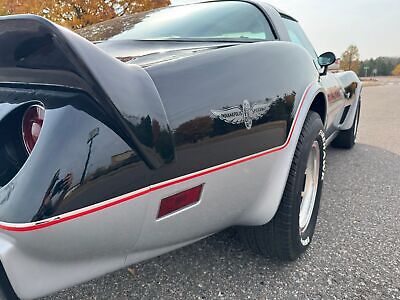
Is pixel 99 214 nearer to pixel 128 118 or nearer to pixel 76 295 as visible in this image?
pixel 128 118

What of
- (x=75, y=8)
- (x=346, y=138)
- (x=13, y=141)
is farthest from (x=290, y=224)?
(x=75, y=8)

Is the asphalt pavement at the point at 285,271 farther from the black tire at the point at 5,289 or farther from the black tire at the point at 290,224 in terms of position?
the black tire at the point at 5,289

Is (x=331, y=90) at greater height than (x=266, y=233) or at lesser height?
greater

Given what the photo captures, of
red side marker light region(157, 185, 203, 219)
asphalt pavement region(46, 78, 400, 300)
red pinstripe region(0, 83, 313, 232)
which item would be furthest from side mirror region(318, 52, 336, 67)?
red side marker light region(157, 185, 203, 219)

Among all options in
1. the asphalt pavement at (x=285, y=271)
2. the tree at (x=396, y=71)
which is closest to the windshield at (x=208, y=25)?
the asphalt pavement at (x=285, y=271)

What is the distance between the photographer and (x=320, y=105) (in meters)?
2.08

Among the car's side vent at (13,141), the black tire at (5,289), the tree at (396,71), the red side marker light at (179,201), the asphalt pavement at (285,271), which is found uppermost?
the car's side vent at (13,141)

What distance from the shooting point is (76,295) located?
1594 millimetres

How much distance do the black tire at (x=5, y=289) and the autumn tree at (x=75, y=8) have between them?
29.4 feet

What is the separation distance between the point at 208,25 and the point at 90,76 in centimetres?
110

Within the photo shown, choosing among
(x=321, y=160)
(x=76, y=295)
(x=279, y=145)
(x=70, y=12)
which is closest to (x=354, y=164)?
(x=321, y=160)

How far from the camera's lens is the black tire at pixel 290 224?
63.2 inches

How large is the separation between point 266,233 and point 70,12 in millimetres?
9200

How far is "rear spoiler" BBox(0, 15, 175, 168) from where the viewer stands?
0.87 meters
